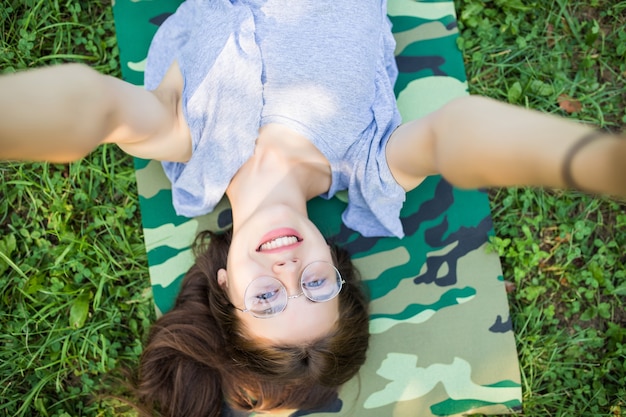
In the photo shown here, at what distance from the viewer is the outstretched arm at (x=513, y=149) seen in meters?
1.32

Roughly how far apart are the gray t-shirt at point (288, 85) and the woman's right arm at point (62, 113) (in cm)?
45

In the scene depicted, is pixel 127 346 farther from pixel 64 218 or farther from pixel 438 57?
pixel 438 57

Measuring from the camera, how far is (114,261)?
3.35 m

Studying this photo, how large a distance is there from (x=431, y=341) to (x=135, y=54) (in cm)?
265

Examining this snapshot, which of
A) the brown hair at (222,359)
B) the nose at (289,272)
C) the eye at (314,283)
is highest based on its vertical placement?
the nose at (289,272)

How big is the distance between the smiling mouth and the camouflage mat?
86cm

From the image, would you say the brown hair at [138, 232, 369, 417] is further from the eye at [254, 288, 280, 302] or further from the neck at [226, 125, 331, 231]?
the neck at [226, 125, 331, 231]

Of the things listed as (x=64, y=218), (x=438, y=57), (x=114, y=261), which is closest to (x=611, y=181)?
(x=438, y=57)

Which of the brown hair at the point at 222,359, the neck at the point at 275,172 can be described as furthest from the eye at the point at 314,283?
the neck at the point at 275,172

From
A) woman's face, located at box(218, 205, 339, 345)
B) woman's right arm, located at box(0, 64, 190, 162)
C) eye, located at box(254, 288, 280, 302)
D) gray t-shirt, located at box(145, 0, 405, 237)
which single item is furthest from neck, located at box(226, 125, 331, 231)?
woman's right arm, located at box(0, 64, 190, 162)

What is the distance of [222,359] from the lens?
9.46ft

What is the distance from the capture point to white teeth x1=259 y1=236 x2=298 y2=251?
248cm

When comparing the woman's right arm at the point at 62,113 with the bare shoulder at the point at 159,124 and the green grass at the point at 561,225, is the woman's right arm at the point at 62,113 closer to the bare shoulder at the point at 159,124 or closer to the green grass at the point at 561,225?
the bare shoulder at the point at 159,124

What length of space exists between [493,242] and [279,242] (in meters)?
1.55
